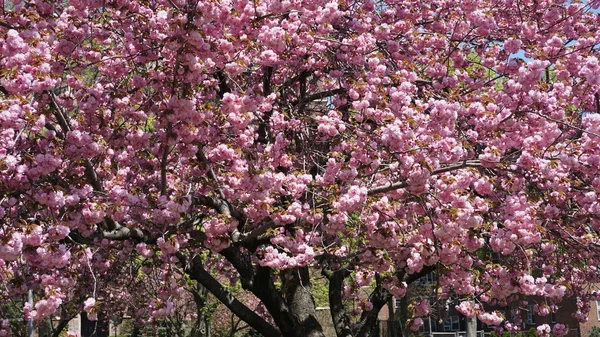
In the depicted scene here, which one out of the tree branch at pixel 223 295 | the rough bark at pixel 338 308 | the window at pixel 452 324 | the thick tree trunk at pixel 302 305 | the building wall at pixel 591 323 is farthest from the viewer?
the window at pixel 452 324

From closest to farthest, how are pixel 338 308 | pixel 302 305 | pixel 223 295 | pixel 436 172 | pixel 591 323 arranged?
1. pixel 436 172
2. pixel 223 295
3. pixel 302 305
4. pixel 338 308
5. pixel 591 323

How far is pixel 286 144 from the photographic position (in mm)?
7992

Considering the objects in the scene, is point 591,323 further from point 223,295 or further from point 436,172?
point 436,172

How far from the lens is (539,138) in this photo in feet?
23.6

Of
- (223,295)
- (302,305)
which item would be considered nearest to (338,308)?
(302,305)

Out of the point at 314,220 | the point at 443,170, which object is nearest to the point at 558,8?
the point at 443,170

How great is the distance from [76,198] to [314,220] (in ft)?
7.98

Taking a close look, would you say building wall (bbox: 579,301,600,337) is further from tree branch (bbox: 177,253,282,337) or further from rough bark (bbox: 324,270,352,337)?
tree branch (bbox: 177,253,282,337)

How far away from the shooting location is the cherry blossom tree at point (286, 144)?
6227 millimetres

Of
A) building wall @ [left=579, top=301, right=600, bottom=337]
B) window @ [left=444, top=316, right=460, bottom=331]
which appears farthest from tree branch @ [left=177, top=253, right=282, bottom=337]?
window @ [left=444, top=316, right=460, bottom=331]

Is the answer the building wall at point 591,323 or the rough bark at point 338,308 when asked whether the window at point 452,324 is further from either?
the rough bark at point 338,308

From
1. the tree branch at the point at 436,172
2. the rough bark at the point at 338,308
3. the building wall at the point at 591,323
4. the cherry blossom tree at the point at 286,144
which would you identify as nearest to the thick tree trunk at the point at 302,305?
the cherry blossom tree at the point at 286,144

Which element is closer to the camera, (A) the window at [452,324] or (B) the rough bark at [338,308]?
(B) the rough bark at [338,308]

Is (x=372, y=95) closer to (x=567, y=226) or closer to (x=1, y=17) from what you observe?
(x=567, y=226)
